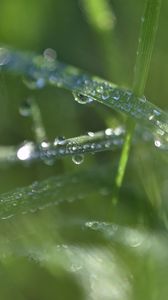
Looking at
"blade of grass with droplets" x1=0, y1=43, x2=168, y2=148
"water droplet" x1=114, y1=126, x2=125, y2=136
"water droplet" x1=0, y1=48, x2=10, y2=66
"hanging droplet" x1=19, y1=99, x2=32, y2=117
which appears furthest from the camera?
"hanging droplet" x1=19, y1=99, x2=32, y2=117

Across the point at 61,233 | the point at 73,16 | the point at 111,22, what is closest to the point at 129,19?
the point at 73,16

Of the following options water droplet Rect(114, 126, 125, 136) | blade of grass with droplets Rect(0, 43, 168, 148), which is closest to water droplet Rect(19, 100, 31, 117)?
blade of grass with droplets Rect(0, 43, 168, 148)

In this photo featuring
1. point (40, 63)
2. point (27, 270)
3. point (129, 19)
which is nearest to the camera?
point (27, 270)

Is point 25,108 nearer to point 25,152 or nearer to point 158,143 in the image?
point 25,152

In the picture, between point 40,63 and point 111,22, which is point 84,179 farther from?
point 111,22

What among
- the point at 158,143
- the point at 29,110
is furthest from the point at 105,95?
the point at 29,110

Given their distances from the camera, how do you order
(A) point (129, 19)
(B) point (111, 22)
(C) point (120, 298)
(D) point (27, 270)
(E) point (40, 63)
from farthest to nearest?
(A) point (129, 19) → (B) point (111, 22) → (E) point (40, 63) → (D) point (27, 270) → (C) point (120, 298)

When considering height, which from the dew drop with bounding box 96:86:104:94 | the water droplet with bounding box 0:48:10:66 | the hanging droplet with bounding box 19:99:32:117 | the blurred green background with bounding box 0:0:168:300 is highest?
the water droplet with bounding box 0:48:10:66

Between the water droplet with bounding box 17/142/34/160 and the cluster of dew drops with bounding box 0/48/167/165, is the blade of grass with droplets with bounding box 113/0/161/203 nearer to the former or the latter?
the cluster of dew drops with bounding box 0/48/167/165

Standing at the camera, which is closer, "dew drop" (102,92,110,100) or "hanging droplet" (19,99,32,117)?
"dew drop" (102,92,110,100)
